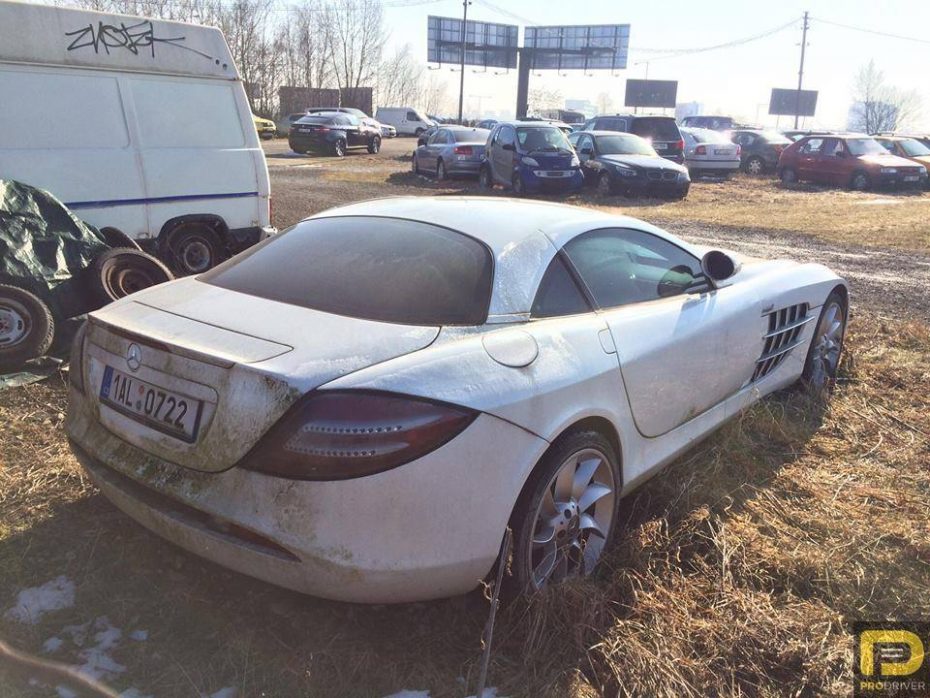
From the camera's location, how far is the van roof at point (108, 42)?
564 centimetres

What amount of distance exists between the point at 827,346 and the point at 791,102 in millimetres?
87576

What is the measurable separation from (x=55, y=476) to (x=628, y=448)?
2595 mm

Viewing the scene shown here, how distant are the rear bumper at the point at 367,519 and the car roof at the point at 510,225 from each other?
0.62 metres

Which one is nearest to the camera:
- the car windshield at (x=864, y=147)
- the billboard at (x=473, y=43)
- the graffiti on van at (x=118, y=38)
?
the graffiti on van at (x=118, y=38)

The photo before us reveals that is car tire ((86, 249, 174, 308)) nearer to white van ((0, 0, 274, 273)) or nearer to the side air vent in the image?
white van ((0, 0, 274, 273))

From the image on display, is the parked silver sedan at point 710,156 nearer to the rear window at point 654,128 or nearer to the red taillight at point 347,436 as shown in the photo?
the rear window at point 654,128

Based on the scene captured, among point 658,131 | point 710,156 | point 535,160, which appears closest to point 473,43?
point 710,156

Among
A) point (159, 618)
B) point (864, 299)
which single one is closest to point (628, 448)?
point (159, 618)

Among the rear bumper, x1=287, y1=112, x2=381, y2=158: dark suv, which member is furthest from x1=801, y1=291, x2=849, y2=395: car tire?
Answer: x1=287, y1=112, x2=381, y2=158: dark suv

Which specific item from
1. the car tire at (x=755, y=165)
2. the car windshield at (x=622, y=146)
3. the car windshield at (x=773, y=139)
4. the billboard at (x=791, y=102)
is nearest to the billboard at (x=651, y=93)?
the billboard at (x=791, y=102)

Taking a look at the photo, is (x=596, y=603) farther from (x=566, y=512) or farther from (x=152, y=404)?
(x=152, y=404)

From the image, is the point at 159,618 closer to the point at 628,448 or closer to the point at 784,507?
the point at 628,448

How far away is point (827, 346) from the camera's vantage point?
4848mm

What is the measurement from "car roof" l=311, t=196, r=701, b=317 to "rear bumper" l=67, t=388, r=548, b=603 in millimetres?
618
